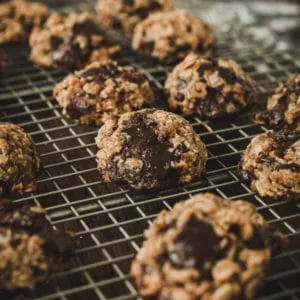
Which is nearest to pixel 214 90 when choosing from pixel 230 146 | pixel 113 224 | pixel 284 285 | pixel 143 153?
pixel 230 146

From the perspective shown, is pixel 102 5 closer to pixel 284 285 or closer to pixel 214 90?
pixel 214 90

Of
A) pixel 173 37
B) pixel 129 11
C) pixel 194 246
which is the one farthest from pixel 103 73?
pixel 194 246

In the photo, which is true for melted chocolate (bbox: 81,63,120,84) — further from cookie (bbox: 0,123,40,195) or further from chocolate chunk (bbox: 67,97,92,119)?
cookie (bbox: 0,123,40,195)

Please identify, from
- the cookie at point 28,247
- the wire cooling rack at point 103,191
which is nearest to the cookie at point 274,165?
the wire cooling rack at point 103,191

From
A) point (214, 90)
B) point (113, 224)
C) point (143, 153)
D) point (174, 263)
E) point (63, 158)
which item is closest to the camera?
point (174, 263)

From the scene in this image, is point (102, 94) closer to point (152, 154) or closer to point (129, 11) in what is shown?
point (152, 154)

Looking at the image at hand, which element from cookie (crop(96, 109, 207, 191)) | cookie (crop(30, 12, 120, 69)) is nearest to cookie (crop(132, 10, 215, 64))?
cookie (crop(30, 12, 120, 69))

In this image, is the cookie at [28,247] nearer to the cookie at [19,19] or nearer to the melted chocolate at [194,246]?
the melted chocolate at [194,246]
